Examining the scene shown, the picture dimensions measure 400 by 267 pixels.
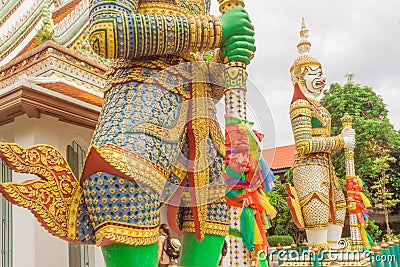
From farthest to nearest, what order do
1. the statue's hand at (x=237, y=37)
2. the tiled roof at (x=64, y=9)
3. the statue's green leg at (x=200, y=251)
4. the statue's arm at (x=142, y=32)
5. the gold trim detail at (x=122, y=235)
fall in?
1. the tiled roof at (x=64, y=9)
2. the statue's green leg at (x=200, y=251)
3. the statue's hand at (x=237, y=37)
4. the statue's arm at (x=142, y=32)
5. the gold trim detail at (x=122, y=235)

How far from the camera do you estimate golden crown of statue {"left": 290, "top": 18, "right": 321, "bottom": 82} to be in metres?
5.84

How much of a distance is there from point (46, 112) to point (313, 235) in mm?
3419

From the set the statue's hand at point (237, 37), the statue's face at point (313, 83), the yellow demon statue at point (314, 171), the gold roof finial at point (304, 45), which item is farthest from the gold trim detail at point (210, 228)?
the gold roof finial at point (304, 45)

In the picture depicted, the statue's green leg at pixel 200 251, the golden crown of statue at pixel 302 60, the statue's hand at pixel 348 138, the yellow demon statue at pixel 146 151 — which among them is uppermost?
the golden crown of statue at pixel 302 60

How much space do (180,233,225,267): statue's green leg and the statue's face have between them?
4.23 metres

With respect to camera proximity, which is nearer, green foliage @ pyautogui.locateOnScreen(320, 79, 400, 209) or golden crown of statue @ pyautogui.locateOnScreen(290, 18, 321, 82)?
golden crown of statue @ pyautogui.locateOnScreen(290, 18, 321, 82)

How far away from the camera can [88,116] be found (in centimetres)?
376

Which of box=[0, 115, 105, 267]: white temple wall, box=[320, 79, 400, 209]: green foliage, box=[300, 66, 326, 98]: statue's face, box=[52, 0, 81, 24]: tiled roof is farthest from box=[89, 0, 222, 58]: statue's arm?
box=[320, 79, 400, 209]: green foliage

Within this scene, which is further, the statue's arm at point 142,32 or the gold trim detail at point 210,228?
the gold trim detail at point 210,228

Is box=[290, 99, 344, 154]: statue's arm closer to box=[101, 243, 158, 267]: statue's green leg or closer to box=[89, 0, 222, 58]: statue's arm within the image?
box=[89, 0, 222, 58]: statue's arm

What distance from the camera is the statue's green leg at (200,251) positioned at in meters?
1.72

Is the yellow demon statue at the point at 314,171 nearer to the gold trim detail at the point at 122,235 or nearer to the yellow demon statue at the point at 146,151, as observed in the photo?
the yellow demon statue at the point at 146,151

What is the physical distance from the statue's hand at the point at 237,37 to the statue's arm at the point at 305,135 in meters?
3.76

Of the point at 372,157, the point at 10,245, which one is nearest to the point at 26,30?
the point at 10,245
